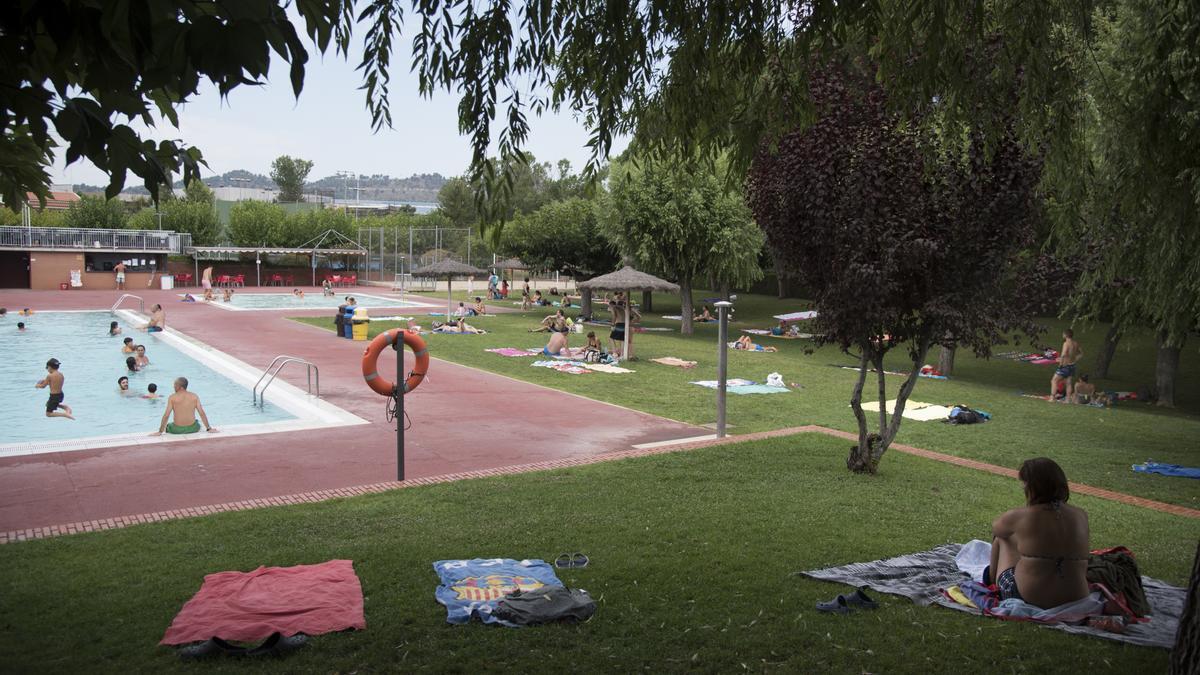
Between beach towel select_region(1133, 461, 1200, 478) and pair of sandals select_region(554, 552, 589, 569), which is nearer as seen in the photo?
pair of sandals select_region(554, 552, 589, 569)

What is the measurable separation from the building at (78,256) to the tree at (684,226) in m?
36.9

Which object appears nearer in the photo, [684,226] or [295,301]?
[684,226]

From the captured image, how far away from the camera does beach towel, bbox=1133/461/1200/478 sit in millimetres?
12273

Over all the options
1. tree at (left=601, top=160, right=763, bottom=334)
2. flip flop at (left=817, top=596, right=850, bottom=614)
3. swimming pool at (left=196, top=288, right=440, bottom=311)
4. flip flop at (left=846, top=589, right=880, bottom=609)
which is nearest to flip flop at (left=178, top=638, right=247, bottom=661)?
flip flop at (left=817, top=596, right=850, bottom=614)

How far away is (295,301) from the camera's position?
4744cm

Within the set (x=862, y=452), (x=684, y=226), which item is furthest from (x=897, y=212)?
(x=684, y=226)

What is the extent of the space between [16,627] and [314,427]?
8.65m

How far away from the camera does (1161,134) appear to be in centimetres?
892

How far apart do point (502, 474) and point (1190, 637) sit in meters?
8.37

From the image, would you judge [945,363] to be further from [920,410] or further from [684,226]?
[684,226]

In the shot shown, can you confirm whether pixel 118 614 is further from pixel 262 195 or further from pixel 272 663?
pixel 262 195

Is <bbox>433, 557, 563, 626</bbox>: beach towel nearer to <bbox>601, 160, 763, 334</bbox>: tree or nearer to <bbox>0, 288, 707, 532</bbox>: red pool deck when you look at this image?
<bbox>0, 288, 707, 532</bbox>: red pool deck

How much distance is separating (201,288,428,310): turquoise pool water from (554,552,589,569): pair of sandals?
35.2 meters

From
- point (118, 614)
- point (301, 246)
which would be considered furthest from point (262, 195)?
point (118, 614)
